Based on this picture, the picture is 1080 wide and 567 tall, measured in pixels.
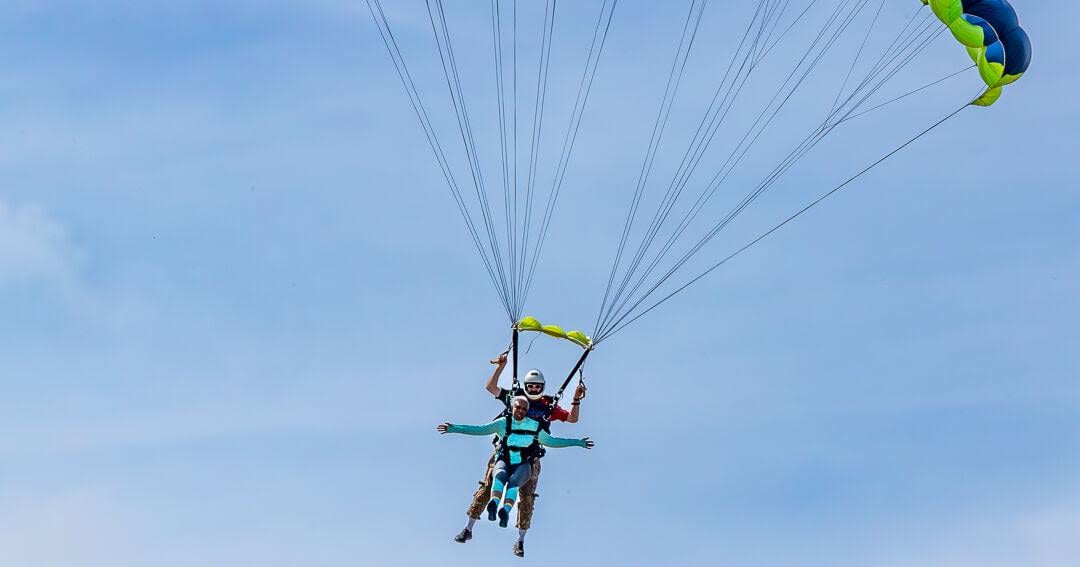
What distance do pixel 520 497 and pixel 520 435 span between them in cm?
92

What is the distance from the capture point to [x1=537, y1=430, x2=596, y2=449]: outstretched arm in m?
22.1

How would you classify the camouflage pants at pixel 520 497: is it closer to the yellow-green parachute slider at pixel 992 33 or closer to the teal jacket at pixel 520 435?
the teal jacket at pixel 520 435

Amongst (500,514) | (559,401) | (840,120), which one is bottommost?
(500,514)

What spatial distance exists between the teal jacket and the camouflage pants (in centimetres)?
33

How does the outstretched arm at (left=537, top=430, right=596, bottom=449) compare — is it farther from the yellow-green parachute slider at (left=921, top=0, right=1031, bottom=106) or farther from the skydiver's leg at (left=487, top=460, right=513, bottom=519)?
the yellow-green parachute slider at (left=921, top=0, right=1031, bottom=106)

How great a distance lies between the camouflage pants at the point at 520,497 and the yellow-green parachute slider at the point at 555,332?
2.05 metres

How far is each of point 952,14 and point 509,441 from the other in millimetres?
9607

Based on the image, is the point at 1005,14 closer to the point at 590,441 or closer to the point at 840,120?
the point at 840,120

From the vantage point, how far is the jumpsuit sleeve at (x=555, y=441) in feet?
72.8

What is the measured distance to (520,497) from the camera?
73.9ft

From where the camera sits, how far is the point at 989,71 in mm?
24078

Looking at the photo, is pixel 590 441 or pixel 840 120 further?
pixel 840 120

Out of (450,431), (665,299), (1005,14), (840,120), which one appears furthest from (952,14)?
(450,431)

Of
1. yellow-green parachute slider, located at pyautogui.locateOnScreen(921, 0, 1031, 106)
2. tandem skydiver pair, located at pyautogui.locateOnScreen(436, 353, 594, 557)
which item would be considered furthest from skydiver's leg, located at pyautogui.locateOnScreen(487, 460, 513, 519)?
yellow-green parachute slider, located at pyautogui.locateOnScreen(921, 0, 1031, 106)
